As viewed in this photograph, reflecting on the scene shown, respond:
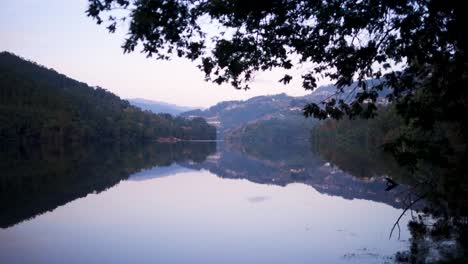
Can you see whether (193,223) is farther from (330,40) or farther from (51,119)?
(51,119)

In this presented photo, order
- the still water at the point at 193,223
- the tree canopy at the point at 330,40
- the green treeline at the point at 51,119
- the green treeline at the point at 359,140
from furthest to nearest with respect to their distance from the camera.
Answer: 1. the green treeline at the point at 51,119
2. the green treeline at the point at 359,140
3. the still water at the point at 193,223
4. the tree canopy at the point at 330,40

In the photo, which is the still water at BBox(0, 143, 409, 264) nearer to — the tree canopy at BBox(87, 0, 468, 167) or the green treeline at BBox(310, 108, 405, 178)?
the tree canopy at BBox(87, 0, 468, 167)

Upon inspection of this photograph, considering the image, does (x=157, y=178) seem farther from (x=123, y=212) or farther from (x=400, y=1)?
(x=400, y=1)

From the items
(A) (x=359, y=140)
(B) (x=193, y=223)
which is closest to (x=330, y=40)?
(B) (x=193, y=223)

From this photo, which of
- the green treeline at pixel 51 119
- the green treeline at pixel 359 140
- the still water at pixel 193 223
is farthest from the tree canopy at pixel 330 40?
the green treeline at pixel 51 119

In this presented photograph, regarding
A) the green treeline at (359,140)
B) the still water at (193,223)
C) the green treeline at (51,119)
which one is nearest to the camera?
the still water at (193,223)

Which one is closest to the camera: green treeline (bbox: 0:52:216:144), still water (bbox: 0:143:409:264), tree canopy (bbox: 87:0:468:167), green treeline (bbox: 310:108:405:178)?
tree canopy (bbox: 87:0:468:167)

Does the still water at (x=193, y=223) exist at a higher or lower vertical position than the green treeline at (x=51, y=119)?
lower

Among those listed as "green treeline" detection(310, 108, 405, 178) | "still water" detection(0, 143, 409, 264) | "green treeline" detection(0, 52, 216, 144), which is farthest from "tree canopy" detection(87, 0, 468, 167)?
"green treeline" detection(0, 52, 216, 144)

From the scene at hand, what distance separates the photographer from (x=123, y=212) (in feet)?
71.2

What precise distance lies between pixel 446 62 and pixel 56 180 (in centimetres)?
2988

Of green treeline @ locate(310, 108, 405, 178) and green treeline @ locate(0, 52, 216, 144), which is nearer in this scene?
green treeline @ locate(310, 108, 405, 178)

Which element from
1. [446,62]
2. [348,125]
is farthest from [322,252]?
[348,125]

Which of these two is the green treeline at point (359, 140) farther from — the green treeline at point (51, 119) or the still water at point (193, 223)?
the green treeline at point (51, 119)
